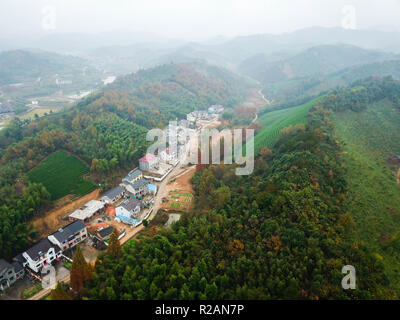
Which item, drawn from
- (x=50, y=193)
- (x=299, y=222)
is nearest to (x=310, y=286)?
(x=299, y=222)

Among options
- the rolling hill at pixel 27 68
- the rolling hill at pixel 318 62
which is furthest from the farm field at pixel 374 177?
the rolling hill at pixel 27 68

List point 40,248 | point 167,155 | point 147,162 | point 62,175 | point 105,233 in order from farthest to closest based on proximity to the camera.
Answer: point 167,155
point 147,162
point 62,175
point 105,233
point 40,248

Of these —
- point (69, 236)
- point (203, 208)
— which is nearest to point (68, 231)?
point (69, 236)

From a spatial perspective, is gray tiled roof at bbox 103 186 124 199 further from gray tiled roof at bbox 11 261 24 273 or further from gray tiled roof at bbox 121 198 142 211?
gray tiled roof at bbox 11 261 24 273

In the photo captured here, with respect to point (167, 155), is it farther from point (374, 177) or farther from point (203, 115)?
point (203, 115)

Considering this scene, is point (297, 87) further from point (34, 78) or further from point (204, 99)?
point (34, 78)

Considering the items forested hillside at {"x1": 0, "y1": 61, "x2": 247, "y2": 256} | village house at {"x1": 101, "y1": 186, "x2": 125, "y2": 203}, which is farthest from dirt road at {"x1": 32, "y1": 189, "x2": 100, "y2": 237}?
village house at {"x1": 101, "y1": 186, "x2": 125, "y2": 203}

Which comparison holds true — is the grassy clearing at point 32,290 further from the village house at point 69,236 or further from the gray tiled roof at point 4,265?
the village house at point 69,236
